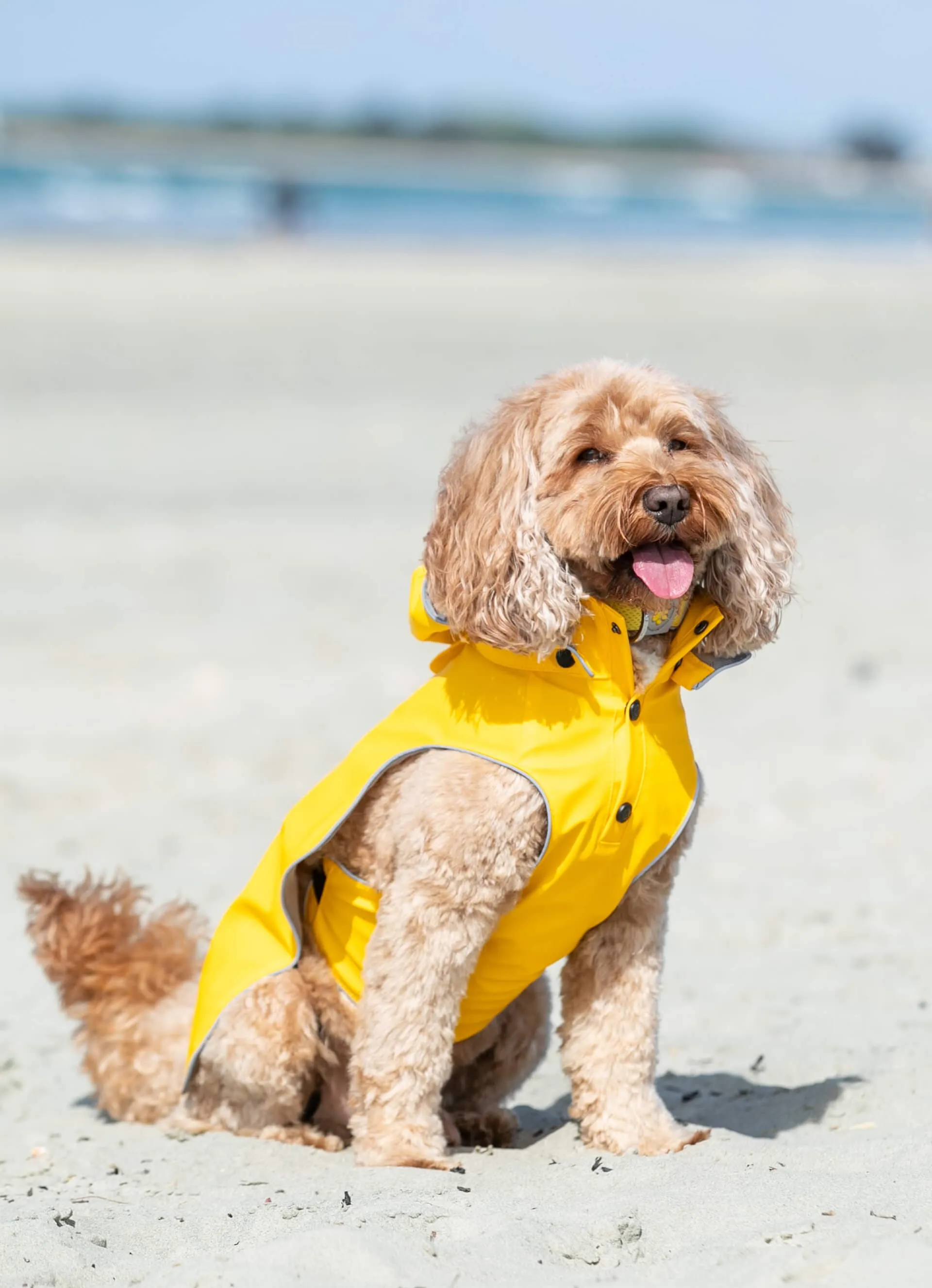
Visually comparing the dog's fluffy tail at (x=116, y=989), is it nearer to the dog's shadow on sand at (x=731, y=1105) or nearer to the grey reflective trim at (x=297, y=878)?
the grey reflective trim at (x=297, y=878)

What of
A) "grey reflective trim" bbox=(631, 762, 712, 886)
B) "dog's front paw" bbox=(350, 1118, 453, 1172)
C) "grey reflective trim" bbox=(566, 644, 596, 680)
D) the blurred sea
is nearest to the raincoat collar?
"grey reflective trim" bbox=(566, 644, 596, 680)

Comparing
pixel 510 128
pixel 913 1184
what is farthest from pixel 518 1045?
pixel 510 128

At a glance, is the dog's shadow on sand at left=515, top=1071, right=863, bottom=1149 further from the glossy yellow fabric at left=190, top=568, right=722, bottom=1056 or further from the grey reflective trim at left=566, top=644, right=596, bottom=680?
the grey reflective trim at left=566, top=644, right=596, bottom=680

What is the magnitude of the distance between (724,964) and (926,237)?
4805 cm

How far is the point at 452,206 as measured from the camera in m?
61.1

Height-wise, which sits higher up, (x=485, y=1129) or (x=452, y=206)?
(x=452, y=206)

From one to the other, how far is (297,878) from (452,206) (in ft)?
194

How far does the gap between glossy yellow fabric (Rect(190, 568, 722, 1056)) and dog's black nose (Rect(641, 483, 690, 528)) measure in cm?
30

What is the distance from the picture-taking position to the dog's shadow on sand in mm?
4453

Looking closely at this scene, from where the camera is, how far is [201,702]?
334 inches

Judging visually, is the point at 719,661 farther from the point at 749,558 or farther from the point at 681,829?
the point at 681,829

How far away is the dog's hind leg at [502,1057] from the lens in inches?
180

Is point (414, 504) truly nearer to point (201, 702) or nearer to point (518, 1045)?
point (201, 702)

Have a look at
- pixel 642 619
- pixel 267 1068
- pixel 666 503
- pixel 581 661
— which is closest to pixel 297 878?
pixel 267 1068
